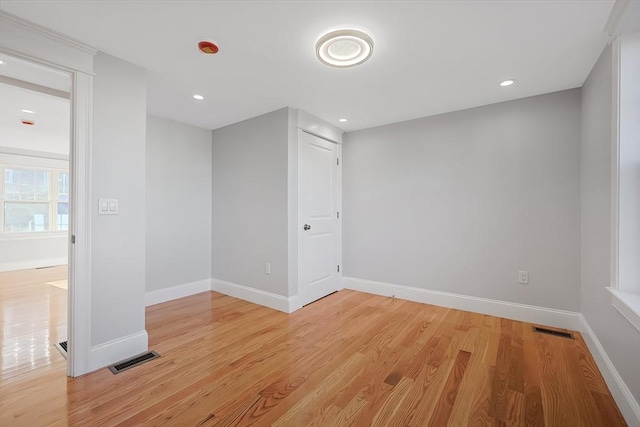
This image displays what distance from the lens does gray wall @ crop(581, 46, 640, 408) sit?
5.22 feet

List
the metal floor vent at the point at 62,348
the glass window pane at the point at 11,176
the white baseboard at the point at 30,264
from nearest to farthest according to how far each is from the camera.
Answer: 1. the metal floor vent at the point at 62,348
2. the white baseboard at the point at 30,264
3. the glass window pane at the point at 11,176

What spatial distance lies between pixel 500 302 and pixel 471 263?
478mm

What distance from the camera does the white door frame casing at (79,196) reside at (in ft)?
6.26

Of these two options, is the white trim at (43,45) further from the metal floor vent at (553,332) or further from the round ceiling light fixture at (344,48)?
the metal floor vent at (553,332)

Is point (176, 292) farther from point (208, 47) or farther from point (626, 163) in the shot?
point (626, 163)

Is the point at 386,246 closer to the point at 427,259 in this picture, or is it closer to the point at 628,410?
the point at 427,259

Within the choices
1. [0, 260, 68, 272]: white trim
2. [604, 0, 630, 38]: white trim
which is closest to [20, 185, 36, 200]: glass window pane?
[0, 260, 68, 272]: white trim

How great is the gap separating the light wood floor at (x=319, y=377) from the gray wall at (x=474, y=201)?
0.60 m

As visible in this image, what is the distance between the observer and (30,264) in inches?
223

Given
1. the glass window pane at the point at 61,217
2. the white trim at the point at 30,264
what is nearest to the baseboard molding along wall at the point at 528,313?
the white trim at the point at 30,264

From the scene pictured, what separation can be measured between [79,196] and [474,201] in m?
3.63

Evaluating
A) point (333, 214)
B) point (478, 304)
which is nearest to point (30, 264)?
point (333, 214)

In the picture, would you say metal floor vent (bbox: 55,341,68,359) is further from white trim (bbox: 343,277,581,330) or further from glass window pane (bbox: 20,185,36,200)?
glass window pane (bbox: 20,185,36,200)

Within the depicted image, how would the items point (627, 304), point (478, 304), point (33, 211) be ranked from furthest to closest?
1. point (33, 211)
2. point (478, 304)
3. point (627, 304)
